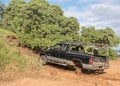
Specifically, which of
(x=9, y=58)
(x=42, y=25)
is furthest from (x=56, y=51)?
(x=42, y=25)

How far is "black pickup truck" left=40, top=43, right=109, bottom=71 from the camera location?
14789 millimetres

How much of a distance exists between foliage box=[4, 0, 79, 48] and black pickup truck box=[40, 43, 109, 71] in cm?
519

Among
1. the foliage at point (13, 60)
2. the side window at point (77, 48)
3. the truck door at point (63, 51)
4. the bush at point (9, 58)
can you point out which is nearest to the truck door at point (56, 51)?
→ the truck door at point (63, 51)

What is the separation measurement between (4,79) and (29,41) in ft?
37.7

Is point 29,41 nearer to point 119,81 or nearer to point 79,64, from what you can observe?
point 79,64

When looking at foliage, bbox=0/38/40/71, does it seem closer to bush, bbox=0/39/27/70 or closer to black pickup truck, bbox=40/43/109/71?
bush, bbox=0/39/27/70

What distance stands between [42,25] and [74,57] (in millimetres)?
8640

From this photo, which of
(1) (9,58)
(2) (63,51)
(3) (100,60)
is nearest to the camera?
(1) (9,58)

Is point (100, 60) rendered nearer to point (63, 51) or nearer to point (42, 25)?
point (63, 51)

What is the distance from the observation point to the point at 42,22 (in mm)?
23688

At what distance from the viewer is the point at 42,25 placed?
23438 millimetres

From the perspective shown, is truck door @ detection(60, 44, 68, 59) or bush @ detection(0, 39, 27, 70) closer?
bush @ detection(0, 39, 27, 70)

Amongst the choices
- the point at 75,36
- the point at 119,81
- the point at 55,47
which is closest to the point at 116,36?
the point at 75,36

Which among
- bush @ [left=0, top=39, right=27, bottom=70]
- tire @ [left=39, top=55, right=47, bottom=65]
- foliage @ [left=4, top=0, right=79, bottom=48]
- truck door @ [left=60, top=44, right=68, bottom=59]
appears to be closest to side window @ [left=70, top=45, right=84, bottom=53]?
truck door @ [left=60, top=44, right=68, bottom=59]
